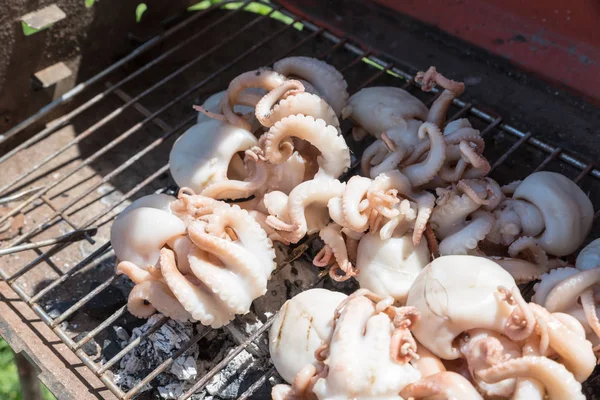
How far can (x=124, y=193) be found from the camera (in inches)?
122

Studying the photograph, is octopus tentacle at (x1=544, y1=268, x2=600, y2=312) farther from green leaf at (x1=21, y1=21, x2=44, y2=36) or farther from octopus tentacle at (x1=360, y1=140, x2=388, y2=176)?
green leaf at (x1=21, y1=21, x2=44, y2=36)

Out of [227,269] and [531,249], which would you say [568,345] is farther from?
[227,269]

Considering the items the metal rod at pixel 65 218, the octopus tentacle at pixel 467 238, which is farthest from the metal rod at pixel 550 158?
the metal rod at pixel 65 218

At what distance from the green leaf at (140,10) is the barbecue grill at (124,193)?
0.15 meters

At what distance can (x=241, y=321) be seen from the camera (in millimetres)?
2428

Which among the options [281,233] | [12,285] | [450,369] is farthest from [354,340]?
[12,285]

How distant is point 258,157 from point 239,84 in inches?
12.4

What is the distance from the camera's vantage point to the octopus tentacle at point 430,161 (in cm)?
228

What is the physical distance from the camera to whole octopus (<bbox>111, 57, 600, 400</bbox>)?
1.83 meters

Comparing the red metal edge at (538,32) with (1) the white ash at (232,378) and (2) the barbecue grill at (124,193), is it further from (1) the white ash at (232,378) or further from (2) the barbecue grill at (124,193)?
(1) the white ash at (232,378)

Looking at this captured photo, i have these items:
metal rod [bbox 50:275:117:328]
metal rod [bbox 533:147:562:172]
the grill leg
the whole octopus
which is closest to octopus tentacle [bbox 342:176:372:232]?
the whole octopus

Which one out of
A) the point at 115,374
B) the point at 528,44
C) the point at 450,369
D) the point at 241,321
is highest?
the point at 528,44

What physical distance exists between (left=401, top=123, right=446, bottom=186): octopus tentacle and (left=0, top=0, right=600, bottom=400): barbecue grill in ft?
1.30

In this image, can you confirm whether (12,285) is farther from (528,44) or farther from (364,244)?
(528,44)
